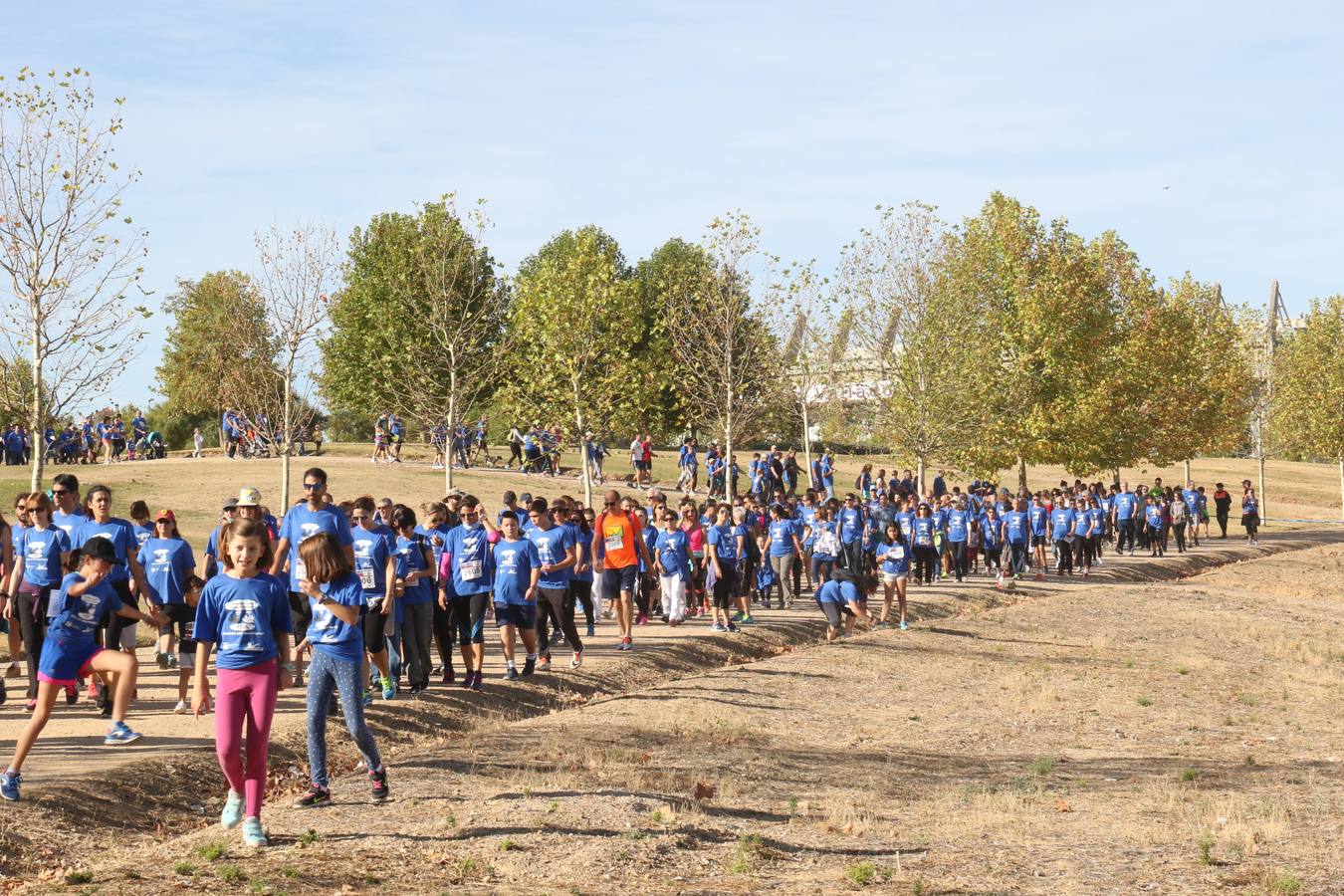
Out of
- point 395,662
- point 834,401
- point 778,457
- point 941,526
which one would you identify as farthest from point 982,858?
point 834,401

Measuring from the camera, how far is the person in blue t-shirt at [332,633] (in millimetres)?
9820

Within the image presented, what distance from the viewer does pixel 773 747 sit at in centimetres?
1520

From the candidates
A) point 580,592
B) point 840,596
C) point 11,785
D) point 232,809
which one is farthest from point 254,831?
point 840,596

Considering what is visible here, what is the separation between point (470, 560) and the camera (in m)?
15.5

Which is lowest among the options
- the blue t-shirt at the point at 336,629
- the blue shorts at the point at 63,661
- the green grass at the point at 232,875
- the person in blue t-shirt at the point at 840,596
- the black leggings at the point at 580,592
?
the green grass at the point at 232,875

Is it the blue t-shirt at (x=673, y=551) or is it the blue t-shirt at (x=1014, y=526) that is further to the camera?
the blue t-shirt at (x=1014, y=526)

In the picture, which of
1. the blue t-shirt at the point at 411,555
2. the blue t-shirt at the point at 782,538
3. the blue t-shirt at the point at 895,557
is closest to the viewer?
the blue t-shirt at the point at 411,555

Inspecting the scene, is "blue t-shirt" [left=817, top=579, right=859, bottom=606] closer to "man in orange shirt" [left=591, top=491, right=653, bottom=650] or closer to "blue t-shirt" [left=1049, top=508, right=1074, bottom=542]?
"man in orange shirt" [left=591, top=491, right=653, bottom=650]

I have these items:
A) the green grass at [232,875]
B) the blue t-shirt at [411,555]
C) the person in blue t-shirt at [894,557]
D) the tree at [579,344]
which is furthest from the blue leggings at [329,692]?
the tree at [579,344]

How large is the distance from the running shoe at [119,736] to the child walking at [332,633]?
2740mm

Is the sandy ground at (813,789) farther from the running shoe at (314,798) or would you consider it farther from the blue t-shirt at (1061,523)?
the blue t-shirt at (1061,523)

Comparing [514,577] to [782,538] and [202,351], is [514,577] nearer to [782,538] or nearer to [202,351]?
[782,538]

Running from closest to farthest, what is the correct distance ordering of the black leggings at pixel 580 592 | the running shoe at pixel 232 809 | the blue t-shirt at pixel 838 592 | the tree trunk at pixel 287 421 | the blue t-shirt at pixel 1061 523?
the running shoe at pixel 232 809, the black leggings at pixel 580 592, the blue t-shirt at pixel 838 592, the blue t-shirt at pixel 1061 523, the tree trunk at pixel 287 421

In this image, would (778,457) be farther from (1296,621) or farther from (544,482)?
(1296,621)
